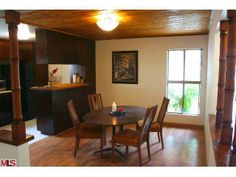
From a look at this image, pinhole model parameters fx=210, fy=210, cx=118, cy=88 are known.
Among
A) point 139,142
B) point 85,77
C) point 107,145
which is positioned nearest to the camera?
point 139,142

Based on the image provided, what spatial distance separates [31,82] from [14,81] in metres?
3.87

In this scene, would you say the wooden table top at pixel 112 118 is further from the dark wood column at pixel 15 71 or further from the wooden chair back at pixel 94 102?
the dark wood column at pixel 15 71

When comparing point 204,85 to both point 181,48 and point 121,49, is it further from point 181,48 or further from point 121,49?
point 121,49

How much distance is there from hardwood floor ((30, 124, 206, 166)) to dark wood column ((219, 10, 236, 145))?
165cm

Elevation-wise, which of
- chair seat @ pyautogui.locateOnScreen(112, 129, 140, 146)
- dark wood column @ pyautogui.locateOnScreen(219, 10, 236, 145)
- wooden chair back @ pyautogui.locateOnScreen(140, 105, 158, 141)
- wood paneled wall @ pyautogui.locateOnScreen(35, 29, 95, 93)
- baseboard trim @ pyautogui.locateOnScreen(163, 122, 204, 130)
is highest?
wood paneled wall @ pyautogui.locateOnScreen(35, 29, 95, 93)

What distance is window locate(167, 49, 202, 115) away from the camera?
5312 mm

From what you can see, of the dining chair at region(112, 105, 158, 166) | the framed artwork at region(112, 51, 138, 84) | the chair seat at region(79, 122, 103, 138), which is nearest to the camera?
the dining chair at region(112, 105, 158, 166)

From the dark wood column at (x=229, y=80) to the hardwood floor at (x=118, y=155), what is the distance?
1653mm

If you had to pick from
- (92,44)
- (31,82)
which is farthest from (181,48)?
(31,82)

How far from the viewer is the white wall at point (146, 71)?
526 cm

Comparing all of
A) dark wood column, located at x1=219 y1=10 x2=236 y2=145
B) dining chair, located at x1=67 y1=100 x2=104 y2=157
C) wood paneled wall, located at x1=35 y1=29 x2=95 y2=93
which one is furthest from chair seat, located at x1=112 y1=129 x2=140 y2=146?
wood paneled wall, located at x1=35 y1=29 x2=95 y2=93

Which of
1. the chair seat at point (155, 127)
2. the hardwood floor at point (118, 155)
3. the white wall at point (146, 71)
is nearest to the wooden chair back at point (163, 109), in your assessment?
the chair seat at point (155, 127)

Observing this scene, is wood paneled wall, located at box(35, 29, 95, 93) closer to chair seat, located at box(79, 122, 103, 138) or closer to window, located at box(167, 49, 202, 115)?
chair seat, located at box(79, 122, 103, 138)
